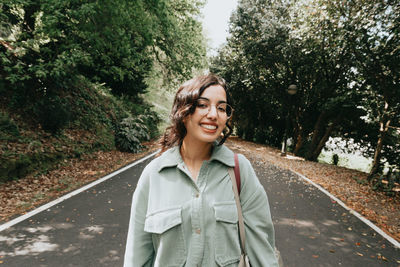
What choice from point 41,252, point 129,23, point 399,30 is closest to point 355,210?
point 399,30

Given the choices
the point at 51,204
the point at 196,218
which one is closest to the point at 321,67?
the point at 51,204

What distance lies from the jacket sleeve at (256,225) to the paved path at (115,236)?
2750 millimetres

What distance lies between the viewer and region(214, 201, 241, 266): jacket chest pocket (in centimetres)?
137

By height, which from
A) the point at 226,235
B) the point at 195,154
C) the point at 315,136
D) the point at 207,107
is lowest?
the point at 226,235

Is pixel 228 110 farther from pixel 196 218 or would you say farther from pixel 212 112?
pixel 196 218

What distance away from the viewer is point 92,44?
7949 millimetres

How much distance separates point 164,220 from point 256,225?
560 mm

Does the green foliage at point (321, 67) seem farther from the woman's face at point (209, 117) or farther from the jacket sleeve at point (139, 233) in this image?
the jacket sleeve at point (139, 233)

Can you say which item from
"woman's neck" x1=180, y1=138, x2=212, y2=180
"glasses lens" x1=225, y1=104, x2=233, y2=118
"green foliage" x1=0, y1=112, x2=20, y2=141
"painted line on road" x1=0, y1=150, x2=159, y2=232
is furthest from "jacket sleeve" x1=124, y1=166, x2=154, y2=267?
"green foliage" x1=0, y1=112, x2=20, y2=141

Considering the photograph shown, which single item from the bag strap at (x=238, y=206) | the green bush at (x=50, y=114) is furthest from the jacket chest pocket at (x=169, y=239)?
the green bush at (x=50, y=114)

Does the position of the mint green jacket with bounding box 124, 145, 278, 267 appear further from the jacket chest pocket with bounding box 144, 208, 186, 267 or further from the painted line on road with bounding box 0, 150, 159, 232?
the painted line on road with bounding box 0, 150, 159, 232

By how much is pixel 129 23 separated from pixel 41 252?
7.46 meters

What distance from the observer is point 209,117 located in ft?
4.60

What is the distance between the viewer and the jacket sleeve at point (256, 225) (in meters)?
1.42
